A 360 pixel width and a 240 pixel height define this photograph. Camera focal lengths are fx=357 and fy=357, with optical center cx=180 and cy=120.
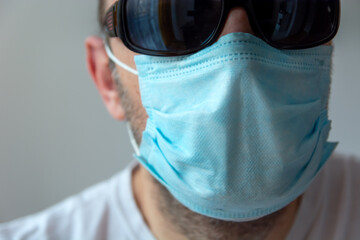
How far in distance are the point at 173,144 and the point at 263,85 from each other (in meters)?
0.23

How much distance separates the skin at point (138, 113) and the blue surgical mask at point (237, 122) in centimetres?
11

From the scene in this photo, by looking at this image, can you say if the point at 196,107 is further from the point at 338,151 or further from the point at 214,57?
the point at 338,151

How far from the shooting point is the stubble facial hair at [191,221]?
0.90 metres

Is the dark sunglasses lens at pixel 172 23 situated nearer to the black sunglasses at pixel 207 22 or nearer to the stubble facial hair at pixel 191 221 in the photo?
the black sunglasses at pixel 207 22

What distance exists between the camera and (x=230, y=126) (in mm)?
683

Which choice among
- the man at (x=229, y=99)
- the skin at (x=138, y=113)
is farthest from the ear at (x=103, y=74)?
the man at (x=229, y=99)

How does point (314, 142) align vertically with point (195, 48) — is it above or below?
below

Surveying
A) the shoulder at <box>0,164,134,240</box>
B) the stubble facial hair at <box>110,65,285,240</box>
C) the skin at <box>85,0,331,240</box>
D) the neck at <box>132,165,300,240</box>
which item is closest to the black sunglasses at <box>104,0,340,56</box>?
the skin at <box>85,0,331,240</box>

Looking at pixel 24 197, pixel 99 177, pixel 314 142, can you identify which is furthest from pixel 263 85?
pixel 24 197

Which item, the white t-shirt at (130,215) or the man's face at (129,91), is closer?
the man's face at (129,91)

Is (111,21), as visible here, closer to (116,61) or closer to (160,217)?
(116,61)

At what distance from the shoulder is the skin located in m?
0.10

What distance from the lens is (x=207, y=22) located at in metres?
0.73

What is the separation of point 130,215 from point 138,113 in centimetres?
37
